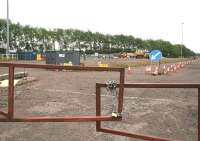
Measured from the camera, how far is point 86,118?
5.69 meters

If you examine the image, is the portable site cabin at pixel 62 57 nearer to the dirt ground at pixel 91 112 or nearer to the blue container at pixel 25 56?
the dirt ground at pixel 91 112

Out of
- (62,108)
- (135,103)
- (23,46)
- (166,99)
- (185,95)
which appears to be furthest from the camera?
(23,46)

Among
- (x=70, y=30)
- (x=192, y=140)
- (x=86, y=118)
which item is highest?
(x=70, y=30)

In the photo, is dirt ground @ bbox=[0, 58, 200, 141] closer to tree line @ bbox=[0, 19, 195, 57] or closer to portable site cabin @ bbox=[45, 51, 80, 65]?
portable site cabin @ bbox=[45, 51, 80, 65]

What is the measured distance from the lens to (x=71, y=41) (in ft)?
339

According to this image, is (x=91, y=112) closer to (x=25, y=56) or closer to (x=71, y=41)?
(x=25, y=56)

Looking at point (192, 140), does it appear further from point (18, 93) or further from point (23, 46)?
point (23, 46)

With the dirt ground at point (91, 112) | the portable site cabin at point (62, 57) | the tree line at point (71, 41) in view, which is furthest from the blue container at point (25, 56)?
the dirt ground at point (91, 112)

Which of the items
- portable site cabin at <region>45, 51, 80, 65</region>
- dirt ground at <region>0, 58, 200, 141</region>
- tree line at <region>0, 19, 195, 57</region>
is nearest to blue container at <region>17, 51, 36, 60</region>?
tree line at <region>0, 19, 195, 57</region>

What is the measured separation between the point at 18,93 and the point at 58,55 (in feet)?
61.3

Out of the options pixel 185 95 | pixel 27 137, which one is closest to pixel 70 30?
pixel 185 95

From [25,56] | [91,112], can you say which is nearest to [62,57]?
[91,112]

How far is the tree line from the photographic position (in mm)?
83750

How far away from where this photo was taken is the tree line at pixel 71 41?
275 ft
